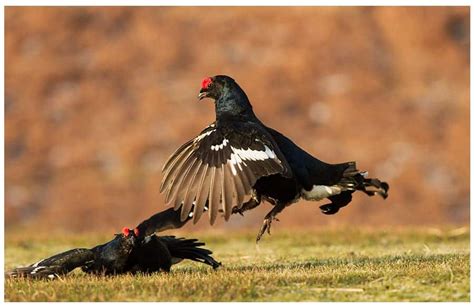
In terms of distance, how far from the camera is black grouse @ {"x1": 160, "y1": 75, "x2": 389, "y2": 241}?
23.8ft

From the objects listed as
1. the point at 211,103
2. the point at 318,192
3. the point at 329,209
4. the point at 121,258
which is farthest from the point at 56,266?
the point at 211,103

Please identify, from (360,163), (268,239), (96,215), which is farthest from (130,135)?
(268,239)

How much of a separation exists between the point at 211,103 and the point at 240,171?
26.2 metres

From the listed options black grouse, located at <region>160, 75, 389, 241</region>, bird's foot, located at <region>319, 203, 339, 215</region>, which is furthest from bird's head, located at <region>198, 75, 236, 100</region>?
bird's foot, located at <region>319, 203, 339, 215</region>

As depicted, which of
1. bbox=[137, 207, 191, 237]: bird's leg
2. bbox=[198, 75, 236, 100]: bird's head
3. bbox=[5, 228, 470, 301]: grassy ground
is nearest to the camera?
bbox=[5, 228, 470, 301]: grassy ground

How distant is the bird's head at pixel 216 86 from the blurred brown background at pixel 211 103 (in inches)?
755

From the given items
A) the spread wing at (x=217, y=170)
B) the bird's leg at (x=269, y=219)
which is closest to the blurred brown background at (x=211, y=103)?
the bird's leg at (x=269, y=219)

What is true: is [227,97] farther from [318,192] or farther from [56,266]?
[56,266]

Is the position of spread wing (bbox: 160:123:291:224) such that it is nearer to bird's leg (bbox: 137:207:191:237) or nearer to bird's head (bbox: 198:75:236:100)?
bird's leg (bbox: 137:207:191:237)

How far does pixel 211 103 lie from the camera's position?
33438 mm

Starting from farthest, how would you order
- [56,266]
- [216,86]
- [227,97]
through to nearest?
[216,86] < [227,97] < [56,266]

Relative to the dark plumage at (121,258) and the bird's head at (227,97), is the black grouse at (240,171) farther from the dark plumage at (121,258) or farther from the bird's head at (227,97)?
the dark plumage at (121,258)

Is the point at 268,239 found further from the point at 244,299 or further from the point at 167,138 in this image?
the point at 167,138

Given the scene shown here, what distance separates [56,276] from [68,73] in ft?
93.5
